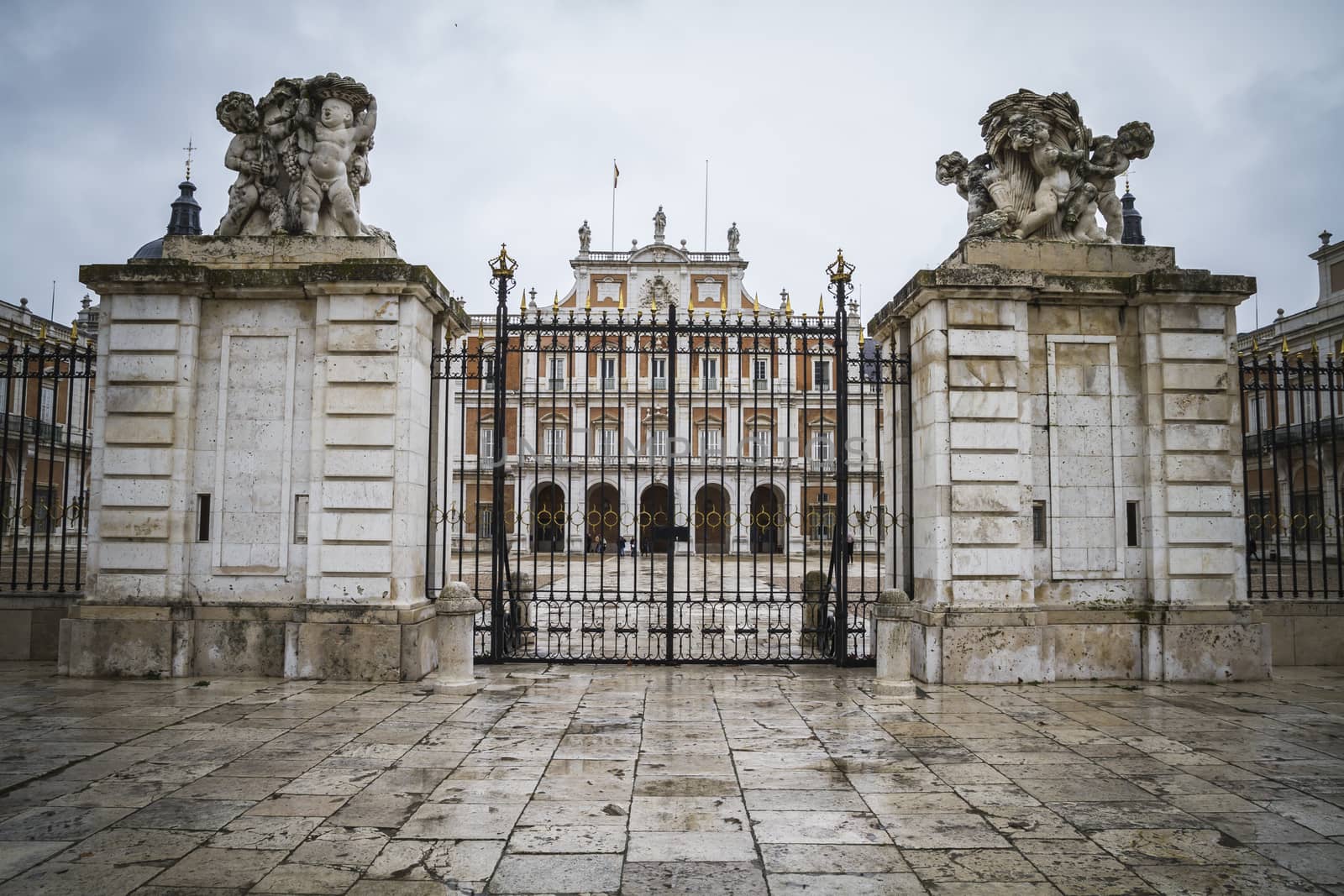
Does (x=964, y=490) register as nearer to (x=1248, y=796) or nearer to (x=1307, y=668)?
(x=1248, y=796)

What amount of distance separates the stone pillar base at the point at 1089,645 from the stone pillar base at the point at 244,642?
541cm

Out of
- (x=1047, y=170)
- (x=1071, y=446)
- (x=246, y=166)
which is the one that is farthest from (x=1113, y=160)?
(x=246, y=166)

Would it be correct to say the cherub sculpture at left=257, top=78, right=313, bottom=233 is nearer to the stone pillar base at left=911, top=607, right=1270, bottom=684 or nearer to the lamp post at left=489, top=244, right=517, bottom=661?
the lamp post at left=489, top=244, right=517, bottom=661

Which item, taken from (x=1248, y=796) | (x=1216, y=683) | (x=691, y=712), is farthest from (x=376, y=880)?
(x=1216, y=683)

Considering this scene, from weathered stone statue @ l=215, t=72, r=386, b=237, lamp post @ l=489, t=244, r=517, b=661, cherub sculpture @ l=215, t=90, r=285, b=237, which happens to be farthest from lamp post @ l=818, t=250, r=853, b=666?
cherub sculpture @ l=215, t=90, r=285, b=237

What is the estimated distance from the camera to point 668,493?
11031mm

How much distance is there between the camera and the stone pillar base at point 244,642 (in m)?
9.09

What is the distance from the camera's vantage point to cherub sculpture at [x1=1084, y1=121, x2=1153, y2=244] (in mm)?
9953

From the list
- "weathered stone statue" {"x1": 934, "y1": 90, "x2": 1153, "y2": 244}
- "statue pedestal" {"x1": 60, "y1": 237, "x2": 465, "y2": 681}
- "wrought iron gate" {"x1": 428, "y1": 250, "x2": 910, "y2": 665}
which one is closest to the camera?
"statue pedestal" {"x1": 60, "y1": 237, "x2": 465, "y2": 681}

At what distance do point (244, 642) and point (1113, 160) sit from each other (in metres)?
10.6

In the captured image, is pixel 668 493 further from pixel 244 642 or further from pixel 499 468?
pixel 244 642

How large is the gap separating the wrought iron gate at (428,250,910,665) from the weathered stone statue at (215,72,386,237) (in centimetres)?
190

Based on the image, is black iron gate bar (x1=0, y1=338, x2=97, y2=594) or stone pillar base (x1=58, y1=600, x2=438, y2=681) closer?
stone pillar base (x1=58, y1=600, x2=438, y2=681)

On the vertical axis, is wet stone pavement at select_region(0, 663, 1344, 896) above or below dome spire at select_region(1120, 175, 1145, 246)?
below
